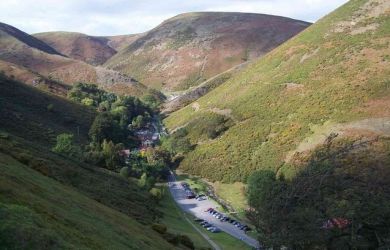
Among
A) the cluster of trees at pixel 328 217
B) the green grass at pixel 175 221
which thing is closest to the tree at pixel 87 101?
the green grass at pixel 175 221

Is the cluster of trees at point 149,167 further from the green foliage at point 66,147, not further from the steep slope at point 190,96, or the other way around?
the steep slope at point 190,96

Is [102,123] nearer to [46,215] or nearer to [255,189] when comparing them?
[255,189]

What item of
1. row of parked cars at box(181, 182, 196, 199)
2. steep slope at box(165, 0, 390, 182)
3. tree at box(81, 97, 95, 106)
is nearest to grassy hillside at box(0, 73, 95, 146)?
tree at box(81, 97, 95, 106)

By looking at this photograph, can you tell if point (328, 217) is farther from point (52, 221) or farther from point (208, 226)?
point (52, 221)

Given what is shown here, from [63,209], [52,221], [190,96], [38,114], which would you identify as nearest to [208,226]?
[63,209]

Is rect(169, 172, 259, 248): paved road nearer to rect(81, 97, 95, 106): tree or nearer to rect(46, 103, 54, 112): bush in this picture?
rect(46, 103, 54, 112): bush

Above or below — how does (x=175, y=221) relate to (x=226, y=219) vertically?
above

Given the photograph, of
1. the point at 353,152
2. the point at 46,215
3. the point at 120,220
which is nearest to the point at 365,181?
the point at 353,152
